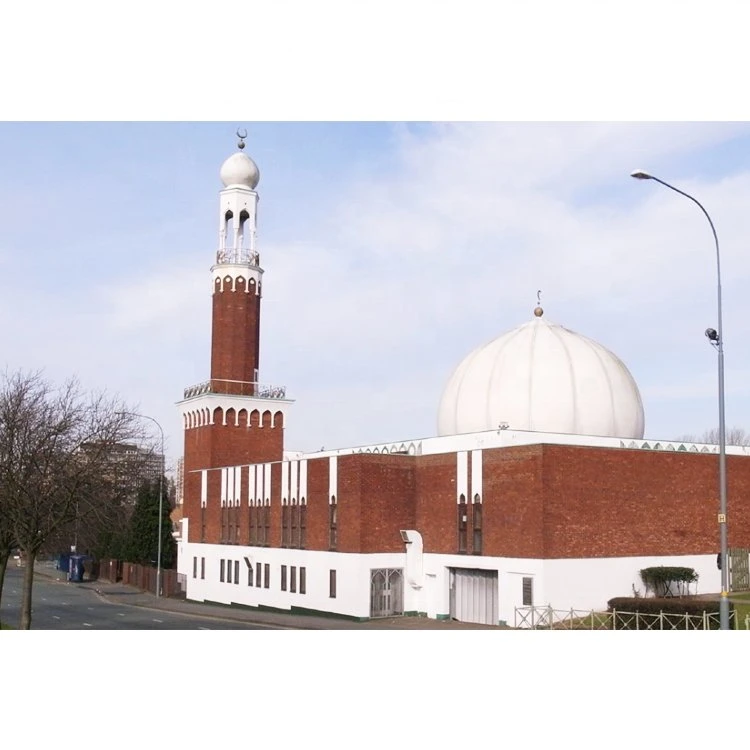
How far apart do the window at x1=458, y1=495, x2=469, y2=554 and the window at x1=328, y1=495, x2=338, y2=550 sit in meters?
5.52

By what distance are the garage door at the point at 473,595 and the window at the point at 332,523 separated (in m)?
5.21

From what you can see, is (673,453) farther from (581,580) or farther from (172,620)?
(172,620)

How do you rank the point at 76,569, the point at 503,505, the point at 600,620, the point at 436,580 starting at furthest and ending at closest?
the point at 76,569 → the point at 436,580 → the point at 503,505 → the point at 600,620

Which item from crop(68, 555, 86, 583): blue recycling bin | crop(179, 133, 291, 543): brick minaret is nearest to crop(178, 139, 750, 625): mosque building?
crop(179, 133, 291, 543): brick minaret

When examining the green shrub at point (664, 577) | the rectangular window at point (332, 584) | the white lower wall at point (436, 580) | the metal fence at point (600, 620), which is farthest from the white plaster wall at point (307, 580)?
the green shrub at point (664, 577)

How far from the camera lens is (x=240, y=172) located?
54.0m

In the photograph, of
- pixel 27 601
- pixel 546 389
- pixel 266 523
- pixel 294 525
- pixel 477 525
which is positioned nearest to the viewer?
pixel 27 601

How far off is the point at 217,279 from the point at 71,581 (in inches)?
1159

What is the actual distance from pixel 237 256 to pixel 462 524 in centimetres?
2316

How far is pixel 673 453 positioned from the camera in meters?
36.2

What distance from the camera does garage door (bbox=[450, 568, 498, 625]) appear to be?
3491cm

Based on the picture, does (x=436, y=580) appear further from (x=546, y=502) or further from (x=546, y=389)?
(x=546, y=389)

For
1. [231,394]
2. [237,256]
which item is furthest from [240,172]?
[231,394]

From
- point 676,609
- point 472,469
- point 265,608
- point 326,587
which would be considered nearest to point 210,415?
point 265,608
